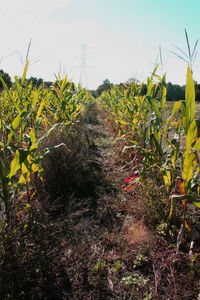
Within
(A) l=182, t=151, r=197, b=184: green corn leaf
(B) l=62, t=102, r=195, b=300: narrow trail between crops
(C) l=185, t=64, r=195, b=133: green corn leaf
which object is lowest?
(B) l=62, t=102, r=195, b=300: narrow trail between crops

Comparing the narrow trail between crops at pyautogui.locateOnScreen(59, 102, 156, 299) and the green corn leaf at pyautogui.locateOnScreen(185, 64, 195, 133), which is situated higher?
the green corn leaf at pyautogui.locateOnScreen(185, 64, 195, 133)

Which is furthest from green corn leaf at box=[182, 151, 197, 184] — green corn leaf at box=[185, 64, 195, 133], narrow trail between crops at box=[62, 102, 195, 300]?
narrow trail between crops at box=[62, 102, 195, 300]

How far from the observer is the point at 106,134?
607cm

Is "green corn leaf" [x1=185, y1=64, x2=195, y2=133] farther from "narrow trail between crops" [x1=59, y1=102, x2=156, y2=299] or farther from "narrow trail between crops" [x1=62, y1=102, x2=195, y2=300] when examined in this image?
"narrow trail between crops" [x1=59, y1=102, x2=156, y2=299]

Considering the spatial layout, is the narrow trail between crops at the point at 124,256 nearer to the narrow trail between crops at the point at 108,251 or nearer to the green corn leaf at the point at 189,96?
the narrow trail between crops at the point at 108,251

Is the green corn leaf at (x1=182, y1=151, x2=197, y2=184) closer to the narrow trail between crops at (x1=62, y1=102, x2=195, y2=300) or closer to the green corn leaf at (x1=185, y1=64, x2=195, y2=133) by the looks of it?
the green corn leaf at (x1=185, y1=64, x2=195, y2=133)

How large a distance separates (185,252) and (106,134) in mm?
4738

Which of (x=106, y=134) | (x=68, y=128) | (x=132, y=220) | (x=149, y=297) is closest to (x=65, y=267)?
(x=149, y=297)

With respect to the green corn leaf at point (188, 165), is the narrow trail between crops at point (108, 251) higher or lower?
lower

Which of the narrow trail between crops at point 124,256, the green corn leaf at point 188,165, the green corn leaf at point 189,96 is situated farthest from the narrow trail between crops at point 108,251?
the green corn leaf at point 189,96

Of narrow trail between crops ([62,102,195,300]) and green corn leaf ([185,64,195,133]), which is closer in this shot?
narrow trail between crops ([62,102,195,300])

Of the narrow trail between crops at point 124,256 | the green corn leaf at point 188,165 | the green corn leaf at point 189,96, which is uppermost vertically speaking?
the green corn leaf at point 189,96

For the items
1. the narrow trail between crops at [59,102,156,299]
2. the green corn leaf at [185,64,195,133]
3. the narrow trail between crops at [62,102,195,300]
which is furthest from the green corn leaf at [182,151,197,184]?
the narrow trail between crops at [59,102,156,299]

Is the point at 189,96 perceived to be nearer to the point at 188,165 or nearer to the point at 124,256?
the point at 188,165
